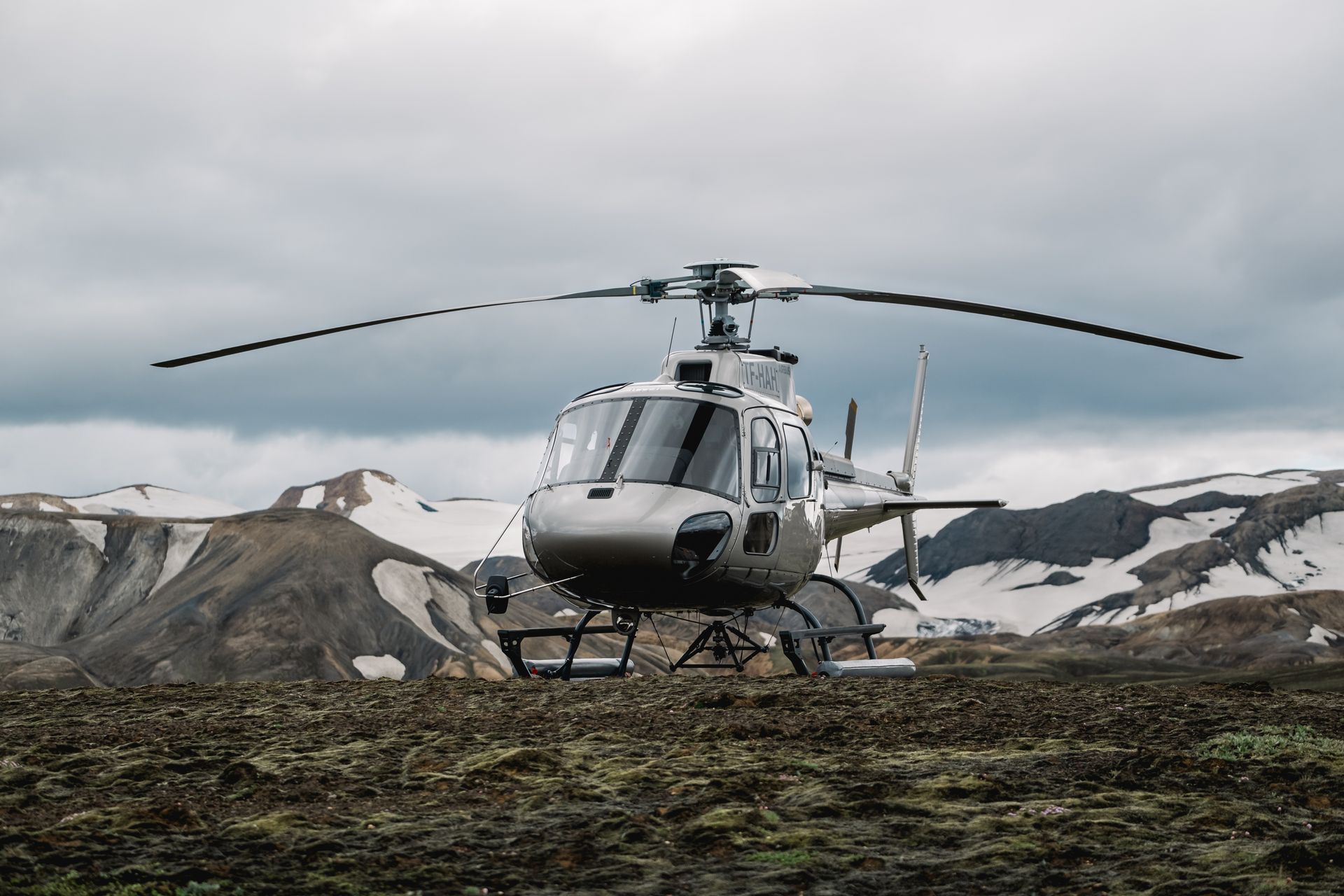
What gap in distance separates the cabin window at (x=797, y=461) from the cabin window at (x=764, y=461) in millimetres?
353

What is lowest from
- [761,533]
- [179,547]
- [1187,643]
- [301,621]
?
[301,621]

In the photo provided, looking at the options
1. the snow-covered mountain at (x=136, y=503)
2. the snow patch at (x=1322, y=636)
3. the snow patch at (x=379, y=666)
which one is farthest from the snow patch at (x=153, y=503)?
the snow patch at (x=1322, y=636)

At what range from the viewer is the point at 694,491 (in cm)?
1811

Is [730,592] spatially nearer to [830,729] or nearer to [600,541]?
[600,541]

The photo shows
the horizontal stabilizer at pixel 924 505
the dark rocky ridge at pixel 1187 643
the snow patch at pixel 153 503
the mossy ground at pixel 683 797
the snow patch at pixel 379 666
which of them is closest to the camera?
the mossy ground at pixel 683 797

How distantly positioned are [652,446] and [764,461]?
1861 mm

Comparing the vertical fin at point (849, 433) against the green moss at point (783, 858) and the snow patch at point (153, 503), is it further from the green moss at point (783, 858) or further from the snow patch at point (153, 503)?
the snow patch at point (153, 503)

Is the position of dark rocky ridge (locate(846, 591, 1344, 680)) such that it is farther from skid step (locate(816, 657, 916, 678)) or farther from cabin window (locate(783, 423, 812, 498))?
cabin window (locate(783, 423, 812, 498))

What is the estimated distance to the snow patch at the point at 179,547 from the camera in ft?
425

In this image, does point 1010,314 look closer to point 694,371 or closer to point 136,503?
point 694,371

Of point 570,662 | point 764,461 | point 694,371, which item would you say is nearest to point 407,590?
point 570,662

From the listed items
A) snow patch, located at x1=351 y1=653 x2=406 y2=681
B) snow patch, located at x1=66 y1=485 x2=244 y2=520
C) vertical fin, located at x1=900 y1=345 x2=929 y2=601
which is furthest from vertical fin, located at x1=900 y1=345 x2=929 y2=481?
snow patch, located at x1=66 y1=485 x2=244 y2=520

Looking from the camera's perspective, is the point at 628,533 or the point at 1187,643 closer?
the point at 628,533

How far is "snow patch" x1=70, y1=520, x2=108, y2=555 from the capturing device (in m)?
127
